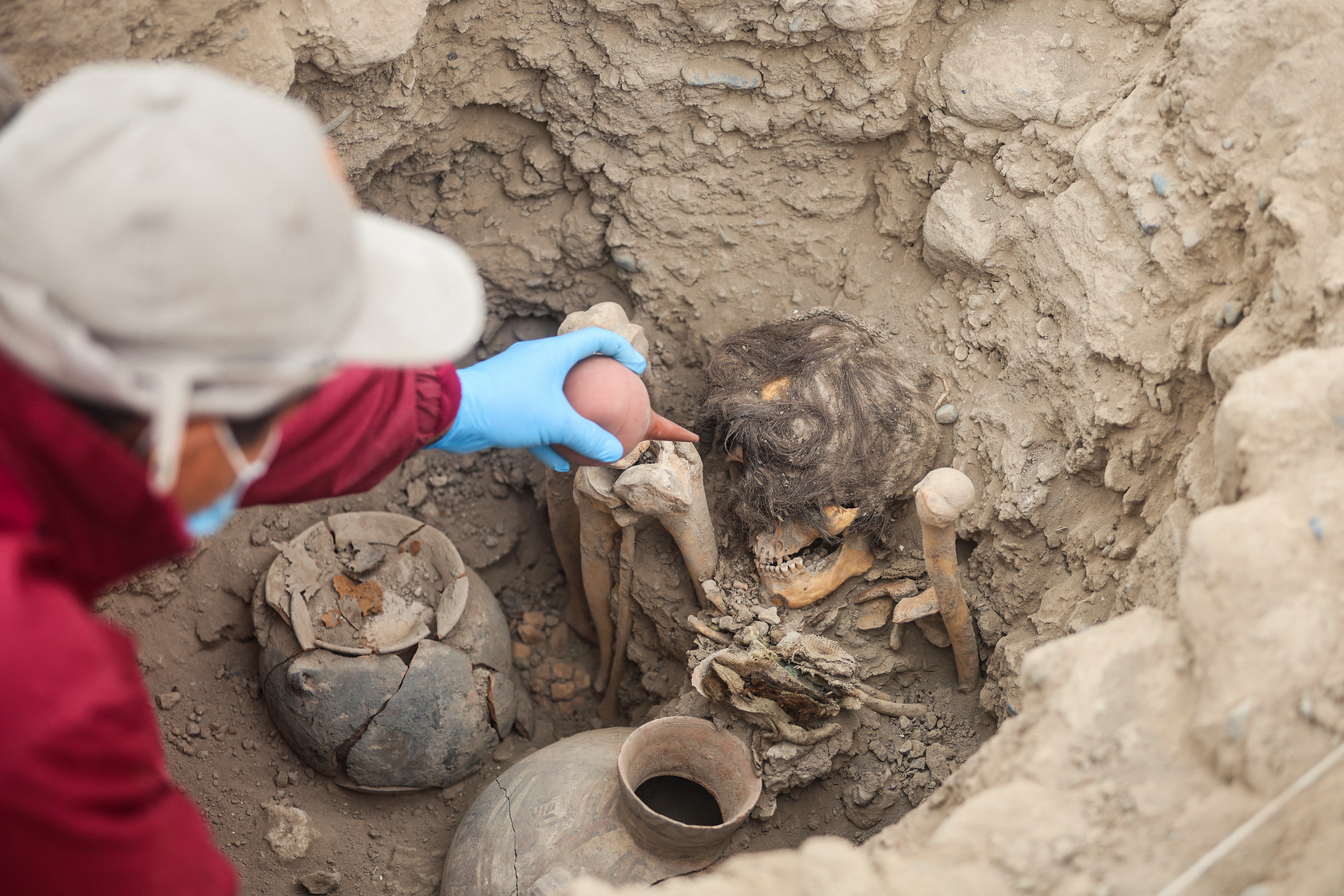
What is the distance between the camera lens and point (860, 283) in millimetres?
3715

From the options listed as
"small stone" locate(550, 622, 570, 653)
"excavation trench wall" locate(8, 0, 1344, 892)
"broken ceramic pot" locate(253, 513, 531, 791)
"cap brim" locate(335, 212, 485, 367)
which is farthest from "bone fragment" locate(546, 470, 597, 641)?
"cap brim" locate(335, 212, 485, 367)

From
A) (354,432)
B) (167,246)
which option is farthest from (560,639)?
(167,246)

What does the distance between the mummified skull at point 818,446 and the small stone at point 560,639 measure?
136 cm

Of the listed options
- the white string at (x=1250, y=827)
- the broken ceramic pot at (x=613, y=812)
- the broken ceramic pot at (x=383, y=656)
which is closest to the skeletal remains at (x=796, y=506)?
the broken ceramic pot at (x=613, y=812)

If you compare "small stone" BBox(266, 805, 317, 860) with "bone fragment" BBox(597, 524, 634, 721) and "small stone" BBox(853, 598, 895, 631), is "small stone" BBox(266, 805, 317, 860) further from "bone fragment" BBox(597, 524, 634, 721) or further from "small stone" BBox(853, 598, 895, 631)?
"small stone" BBox(853, 598, 895, 631)

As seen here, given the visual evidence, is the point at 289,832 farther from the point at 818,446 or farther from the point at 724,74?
the point at 724,74

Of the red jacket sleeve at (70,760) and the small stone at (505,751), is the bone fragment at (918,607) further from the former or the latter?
the red jacket sleeve at (70,760)

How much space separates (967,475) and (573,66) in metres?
2.21

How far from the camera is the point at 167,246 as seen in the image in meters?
1.12

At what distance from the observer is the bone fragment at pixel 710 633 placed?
3191mm

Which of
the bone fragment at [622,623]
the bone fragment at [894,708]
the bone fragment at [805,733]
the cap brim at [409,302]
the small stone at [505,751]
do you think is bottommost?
the small stone at [505,751]

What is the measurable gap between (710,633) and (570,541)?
1.00 m

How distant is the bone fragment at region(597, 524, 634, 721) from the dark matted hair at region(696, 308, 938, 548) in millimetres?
492

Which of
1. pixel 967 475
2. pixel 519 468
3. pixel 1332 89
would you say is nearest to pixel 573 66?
pixel 519 468
